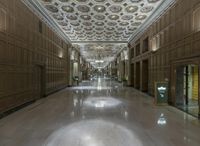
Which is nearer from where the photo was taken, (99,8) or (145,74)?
(99,8)

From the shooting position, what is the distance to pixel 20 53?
300 inches

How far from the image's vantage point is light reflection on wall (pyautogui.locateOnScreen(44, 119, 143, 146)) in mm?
3734

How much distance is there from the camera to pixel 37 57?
977cm

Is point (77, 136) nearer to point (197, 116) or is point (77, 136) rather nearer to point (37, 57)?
point (197, 116)

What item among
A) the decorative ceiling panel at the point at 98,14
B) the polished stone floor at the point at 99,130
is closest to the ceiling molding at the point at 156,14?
the decorative ceiling panel at the point at 98,14

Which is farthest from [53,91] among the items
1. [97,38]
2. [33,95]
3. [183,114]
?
[183,114]

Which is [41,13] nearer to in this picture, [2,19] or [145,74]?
[2,19]

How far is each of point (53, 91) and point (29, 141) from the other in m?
9.70

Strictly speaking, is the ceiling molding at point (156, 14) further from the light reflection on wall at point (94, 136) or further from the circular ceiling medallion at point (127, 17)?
the light reflection on wall at point (94, 136)

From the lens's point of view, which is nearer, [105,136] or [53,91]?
[105,136]

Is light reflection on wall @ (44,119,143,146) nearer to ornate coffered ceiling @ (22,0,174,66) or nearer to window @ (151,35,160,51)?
ornate coffered ceiling @ (22,0,174,66)

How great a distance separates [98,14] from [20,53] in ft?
19.1

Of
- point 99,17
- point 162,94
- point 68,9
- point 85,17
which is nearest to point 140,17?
point 99,17

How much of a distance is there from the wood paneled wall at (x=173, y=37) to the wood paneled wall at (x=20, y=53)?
6.66 metres
